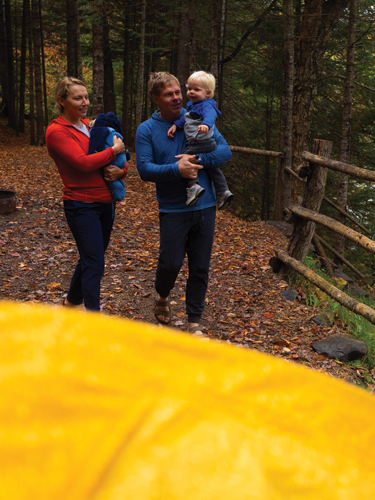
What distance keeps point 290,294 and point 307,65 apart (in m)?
6.68

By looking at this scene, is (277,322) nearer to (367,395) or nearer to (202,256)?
(202,256)

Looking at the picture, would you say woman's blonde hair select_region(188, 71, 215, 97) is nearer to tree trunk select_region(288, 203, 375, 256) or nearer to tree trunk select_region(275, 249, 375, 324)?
tree trunk select_region(288, 203, 375, 256)

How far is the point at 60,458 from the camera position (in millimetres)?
726

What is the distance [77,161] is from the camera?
10.6 ft

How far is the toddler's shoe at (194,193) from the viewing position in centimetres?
338

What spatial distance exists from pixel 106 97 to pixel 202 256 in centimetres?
1994

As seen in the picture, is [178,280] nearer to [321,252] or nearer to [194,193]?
[194,193]

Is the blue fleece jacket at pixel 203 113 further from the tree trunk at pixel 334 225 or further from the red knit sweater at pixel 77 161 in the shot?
A: the tree trunk at pixel 334 225

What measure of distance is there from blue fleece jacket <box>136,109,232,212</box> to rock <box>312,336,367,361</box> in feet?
6.59

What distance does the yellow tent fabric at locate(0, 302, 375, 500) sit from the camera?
0.69m

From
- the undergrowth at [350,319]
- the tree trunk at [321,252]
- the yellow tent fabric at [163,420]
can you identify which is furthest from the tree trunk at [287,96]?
the yellow tent fabric at [163,420]

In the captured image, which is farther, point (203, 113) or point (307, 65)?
point (307, 65)

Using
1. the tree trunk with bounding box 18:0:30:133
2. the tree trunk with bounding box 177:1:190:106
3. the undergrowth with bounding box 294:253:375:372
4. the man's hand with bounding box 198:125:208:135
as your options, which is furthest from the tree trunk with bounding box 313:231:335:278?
the tree trunk with bounding box 18:0:30:133

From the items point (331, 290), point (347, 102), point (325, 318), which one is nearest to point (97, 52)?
point (347, 102)
